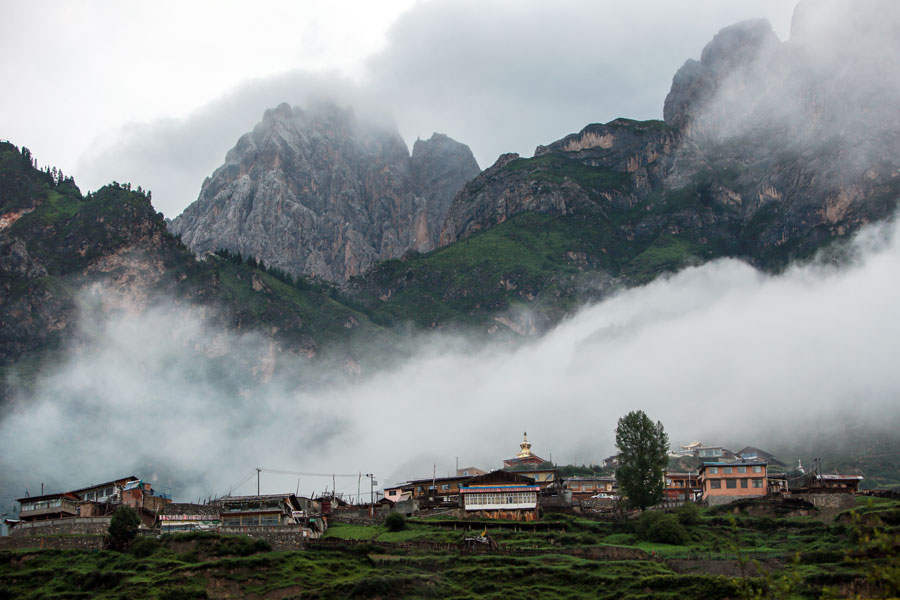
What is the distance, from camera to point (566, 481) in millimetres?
132125

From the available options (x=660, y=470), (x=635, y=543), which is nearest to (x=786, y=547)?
(x=635, y=543)

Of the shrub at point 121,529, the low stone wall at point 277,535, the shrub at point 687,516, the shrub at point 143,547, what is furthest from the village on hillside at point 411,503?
the shrub at point 687,516

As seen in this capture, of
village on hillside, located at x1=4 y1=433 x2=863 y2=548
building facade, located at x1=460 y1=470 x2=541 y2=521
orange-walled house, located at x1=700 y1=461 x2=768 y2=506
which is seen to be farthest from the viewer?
orange-walled house, located at x1=700 y1=461 x2=768 y2=506

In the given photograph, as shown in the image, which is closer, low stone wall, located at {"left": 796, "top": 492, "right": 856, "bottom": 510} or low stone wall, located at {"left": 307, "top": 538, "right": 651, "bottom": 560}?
low stone wall, located at {"left": 307, "top": 538, "right": 651, "bottom": 560}

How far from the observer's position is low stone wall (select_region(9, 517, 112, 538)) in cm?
9119

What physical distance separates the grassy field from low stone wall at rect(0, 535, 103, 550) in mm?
1587

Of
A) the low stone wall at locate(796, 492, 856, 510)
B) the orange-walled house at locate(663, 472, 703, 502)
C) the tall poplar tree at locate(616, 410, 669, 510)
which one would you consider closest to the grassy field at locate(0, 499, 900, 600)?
the low stone wall at locate(796, 492, 856, 510)

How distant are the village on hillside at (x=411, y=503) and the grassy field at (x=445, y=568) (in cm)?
603

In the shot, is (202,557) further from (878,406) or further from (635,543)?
(878,406)

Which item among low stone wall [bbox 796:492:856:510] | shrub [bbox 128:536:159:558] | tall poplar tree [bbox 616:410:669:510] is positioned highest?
tall poplar tree [bbox 616:410:669:510]

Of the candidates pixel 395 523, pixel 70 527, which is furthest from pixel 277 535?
pixel 70 527

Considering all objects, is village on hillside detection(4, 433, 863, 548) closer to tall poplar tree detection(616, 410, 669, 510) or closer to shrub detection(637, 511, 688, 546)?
tall poplar tree detection(616, 410, 669, 510)

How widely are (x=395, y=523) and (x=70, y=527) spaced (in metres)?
31.6

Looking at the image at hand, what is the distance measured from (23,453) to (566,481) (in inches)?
4444
